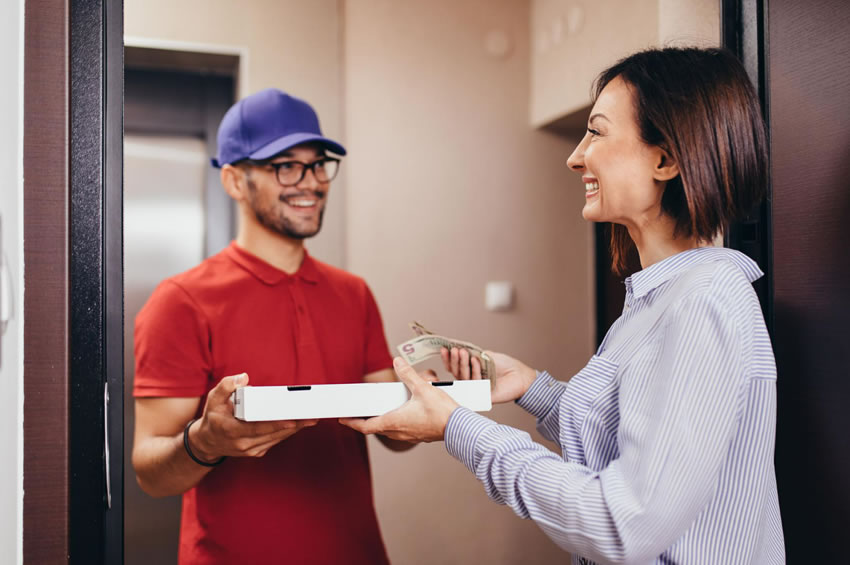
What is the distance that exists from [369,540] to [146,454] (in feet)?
1.48

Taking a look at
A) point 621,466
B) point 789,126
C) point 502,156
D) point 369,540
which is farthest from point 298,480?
point 502,156

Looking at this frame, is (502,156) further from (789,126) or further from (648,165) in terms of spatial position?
(648,165)

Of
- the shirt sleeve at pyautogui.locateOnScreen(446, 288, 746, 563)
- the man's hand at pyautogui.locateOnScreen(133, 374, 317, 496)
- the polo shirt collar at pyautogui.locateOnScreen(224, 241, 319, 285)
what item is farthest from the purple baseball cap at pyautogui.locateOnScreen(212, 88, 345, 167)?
the shirt sleeve at pyautogui.locateOnScreen(446, 288, 746, 563)

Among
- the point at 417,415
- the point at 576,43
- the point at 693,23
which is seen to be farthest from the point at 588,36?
the point at 417,415

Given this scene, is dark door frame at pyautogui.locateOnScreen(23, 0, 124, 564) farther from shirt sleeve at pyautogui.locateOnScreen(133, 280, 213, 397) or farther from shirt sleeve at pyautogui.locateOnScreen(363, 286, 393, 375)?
shirt sleeve at pyautogui.locateOnScreen(363, 286, 393, 375)

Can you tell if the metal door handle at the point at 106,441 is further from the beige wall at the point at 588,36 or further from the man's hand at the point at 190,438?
the beige wall at the point at 588,36

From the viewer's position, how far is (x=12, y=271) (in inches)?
29.0

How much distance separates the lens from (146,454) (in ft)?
3.88

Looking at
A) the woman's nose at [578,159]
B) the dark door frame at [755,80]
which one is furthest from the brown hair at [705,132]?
the dark door frame at [755,80]

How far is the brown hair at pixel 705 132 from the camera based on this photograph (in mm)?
776

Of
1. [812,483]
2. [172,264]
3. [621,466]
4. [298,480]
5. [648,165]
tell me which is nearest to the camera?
[621,466]

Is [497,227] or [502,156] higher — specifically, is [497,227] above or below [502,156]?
below

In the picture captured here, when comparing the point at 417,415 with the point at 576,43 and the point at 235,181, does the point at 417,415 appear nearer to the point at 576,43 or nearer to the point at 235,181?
the point at 235,181

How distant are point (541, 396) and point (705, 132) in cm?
48
